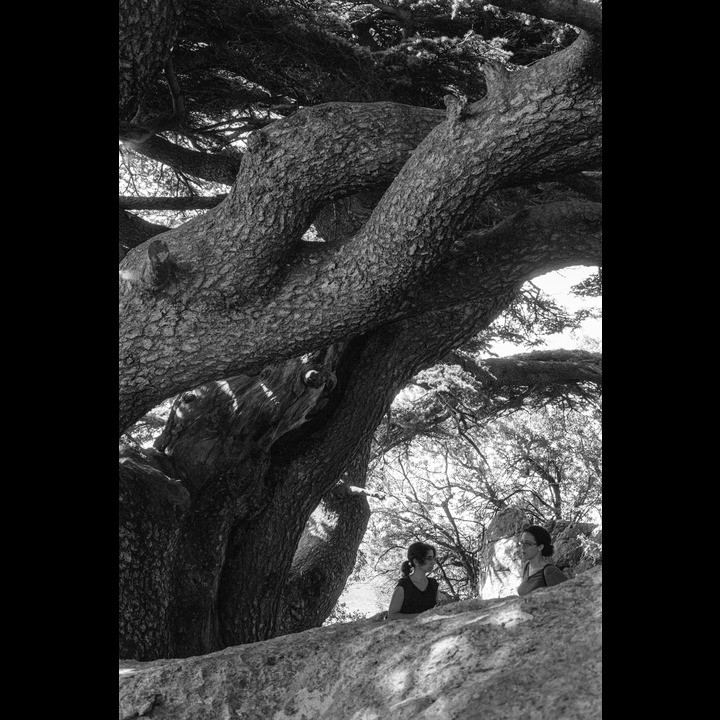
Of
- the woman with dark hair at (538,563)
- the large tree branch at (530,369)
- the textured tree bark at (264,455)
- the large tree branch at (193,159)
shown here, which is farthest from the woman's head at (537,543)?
the large tree branch at (530,369)

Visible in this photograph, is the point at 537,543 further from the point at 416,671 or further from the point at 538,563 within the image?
the point at 416,671

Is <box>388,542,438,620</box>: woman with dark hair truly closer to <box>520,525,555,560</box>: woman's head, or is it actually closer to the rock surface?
<box>520,525,555,560</box>: woman's head

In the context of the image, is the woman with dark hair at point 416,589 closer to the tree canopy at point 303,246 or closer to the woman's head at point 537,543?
the woman's head at point 537,543

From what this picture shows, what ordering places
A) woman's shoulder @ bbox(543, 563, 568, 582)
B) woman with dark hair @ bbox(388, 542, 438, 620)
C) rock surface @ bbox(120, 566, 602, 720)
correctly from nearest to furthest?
rock surface @ bbox(120, 566, 602, 720) < woman's shoulder @ bbox(543, 563, 568, 582) < woman with dark hair @ bbox(388, 542, 438, 620)

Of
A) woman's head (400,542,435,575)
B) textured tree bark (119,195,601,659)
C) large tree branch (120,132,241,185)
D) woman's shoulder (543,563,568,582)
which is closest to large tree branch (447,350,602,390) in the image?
textured tree bark (119,195,601,659)

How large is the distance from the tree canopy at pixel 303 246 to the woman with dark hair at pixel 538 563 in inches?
62.2

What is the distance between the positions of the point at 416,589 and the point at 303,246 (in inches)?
87.7

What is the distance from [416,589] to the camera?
16.3ft

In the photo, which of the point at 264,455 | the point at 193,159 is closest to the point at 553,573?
the point at 264,455

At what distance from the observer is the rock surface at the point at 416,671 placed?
9.09 feet

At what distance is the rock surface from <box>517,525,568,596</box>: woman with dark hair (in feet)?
2.77

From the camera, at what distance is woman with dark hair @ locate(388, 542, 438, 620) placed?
4.90 metres
